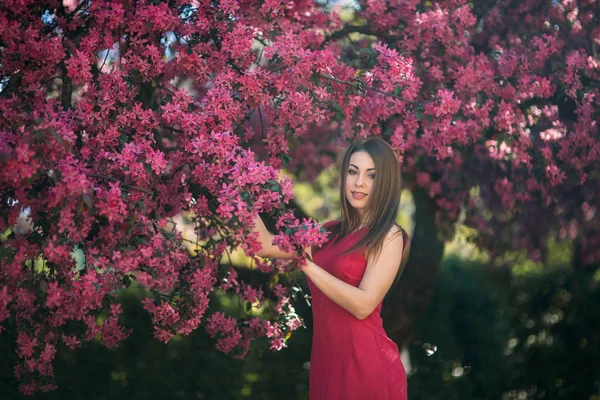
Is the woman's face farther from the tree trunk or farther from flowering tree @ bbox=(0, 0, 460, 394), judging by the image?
the tree trunk

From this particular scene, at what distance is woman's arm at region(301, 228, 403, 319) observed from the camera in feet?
11.4

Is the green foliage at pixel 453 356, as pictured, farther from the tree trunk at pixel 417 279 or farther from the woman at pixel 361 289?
the woman at pixel 361 289

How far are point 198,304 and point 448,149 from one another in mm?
2217

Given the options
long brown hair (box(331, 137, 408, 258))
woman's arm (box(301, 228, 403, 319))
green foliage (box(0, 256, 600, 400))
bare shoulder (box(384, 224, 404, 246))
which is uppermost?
long brown hair (box(331, 137, 408, 258))

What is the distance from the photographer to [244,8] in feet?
13.7

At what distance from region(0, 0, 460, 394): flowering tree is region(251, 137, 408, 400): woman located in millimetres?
405

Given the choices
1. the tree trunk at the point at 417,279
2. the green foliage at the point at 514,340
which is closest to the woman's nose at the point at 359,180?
the tree trunk at the point at 417,279

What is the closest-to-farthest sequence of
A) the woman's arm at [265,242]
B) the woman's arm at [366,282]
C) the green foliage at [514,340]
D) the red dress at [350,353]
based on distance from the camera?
the woman's arm at [366,282] < the woman's arm at [265,242] < the red dress at [350,353] < the green foliage at [514,340]

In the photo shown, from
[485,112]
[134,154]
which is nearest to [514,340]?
[485,112]

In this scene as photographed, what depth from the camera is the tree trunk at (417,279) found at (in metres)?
6.31

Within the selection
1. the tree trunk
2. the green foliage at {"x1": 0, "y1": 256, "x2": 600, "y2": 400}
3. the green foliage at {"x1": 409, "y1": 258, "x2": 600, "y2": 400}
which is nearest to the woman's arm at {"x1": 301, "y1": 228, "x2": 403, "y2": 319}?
the tree trunk

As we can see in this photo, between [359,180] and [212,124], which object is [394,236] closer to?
[359,180]

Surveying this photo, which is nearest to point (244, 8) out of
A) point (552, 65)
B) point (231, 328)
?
point (231, 328)

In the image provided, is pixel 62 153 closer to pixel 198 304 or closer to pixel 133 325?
pixel 198 304
